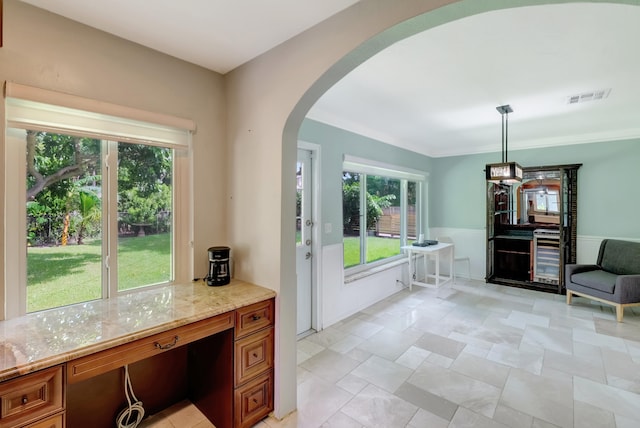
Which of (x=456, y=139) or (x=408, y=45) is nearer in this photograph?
(x=408, y=45)

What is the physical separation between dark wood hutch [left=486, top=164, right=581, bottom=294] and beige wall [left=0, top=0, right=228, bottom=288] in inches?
194

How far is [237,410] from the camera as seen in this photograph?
1.82 metres

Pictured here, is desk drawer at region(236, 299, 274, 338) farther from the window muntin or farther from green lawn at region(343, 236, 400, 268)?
green lawn at region(343, 236, 400, 268)

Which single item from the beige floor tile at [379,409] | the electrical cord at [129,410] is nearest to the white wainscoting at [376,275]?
the beige floor tile at [379,409]

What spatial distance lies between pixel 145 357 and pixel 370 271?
3242 millimetres

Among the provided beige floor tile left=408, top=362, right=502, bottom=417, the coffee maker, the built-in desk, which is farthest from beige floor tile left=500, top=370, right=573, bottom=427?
the coffee maker

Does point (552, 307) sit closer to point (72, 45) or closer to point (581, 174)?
point (581, 174)

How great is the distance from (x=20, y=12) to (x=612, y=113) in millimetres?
5516

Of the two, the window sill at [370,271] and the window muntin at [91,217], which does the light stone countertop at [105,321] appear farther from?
the window sill at [370,271]

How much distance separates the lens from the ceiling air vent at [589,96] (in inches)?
112

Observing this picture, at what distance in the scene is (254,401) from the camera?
1918 millimetres

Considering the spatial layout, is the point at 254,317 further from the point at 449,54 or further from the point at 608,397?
the point at 608,397

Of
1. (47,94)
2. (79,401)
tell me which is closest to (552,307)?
(79,401)

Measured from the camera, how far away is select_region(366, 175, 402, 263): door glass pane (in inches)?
178
